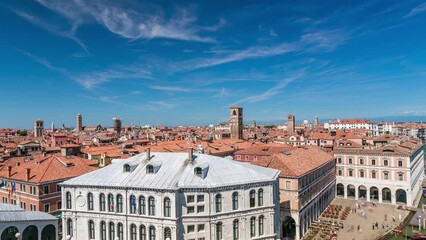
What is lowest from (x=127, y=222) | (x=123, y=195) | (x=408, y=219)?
(x=408, y=219)

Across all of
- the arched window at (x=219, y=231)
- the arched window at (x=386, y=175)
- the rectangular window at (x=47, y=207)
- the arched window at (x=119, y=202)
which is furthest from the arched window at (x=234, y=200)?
the arched window at (x=386, y=175)

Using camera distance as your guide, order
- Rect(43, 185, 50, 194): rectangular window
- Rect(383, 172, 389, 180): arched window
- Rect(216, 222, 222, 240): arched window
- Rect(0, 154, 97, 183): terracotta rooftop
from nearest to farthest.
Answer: Rect(216, 222, 222, 240): arched window → Rect(43, 185, 50, 194): rectangular window → Rect(0, 154, 97, 183): terracotta rooftop → Rect(383, 172, 389, 180): arched window

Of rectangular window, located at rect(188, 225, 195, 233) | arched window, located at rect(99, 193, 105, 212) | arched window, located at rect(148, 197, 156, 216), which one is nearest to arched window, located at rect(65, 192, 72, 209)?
arched window, located at rect(99, 193, 105, 212)

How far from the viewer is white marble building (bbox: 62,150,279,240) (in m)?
35.6


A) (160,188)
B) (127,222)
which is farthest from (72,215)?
(160,188)

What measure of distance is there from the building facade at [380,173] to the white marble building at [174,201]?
35.8m

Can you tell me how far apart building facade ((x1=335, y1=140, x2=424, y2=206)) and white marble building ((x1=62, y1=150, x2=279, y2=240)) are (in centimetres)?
3579

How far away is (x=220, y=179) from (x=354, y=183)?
1748 inches

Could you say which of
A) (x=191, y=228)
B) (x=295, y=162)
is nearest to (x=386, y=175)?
(x=295, y=162)

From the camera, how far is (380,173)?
66.5 meters

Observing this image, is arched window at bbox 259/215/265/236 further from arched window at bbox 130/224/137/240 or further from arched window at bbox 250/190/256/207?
arched window at bbox 130/224/137/240

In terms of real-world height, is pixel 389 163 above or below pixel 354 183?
above

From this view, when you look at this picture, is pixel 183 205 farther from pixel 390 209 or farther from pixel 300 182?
pixel 390 209

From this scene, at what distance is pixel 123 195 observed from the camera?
3741 centimetres
